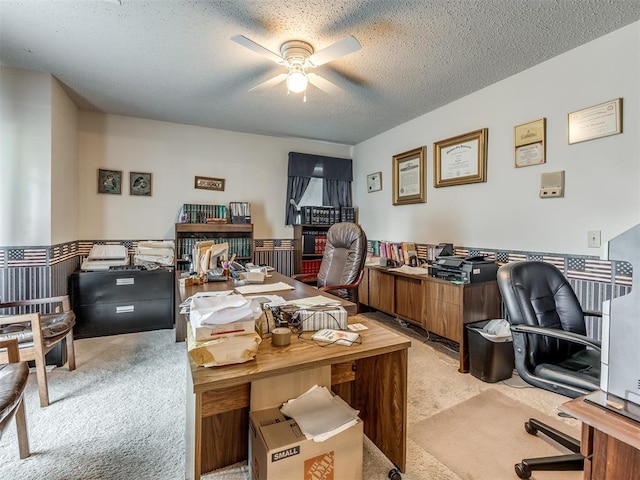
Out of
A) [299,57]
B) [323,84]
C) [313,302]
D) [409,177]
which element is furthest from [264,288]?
[409,177]

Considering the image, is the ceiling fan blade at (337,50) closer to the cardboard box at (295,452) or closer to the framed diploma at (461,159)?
the framed diploma at (461,159)

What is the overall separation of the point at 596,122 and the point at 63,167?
4431 millimetres

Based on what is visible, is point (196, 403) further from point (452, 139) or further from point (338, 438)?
→ point (452, 139)

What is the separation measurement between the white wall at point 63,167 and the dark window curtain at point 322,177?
2448mm

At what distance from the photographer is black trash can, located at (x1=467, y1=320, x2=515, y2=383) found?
2256 millimetres

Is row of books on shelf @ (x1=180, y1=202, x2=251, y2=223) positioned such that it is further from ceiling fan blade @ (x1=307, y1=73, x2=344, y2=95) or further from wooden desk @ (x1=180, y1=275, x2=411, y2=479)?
wooden desk @ (x1=180, y1=275, x2=411, y2=479)

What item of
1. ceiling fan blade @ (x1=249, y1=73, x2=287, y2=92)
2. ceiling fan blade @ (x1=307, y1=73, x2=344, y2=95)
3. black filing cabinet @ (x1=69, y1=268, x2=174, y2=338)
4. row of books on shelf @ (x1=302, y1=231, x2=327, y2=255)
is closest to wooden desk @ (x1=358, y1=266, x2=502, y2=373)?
row of books on shelf @ (x1=302, y1=231, x2=327, y2=255)

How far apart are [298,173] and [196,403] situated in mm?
3740

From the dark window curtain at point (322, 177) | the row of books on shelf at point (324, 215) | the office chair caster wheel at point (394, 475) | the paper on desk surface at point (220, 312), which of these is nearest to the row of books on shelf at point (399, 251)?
the row of books on shelf at point (324, 215)

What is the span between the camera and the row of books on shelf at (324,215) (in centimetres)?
429

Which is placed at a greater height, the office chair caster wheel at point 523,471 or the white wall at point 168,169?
the white wall at point 168,169

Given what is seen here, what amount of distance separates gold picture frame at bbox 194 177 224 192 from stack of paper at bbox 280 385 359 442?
332 centimetres

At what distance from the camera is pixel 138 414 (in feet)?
6.16

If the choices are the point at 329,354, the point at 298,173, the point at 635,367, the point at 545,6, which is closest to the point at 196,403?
the point at 329,354
